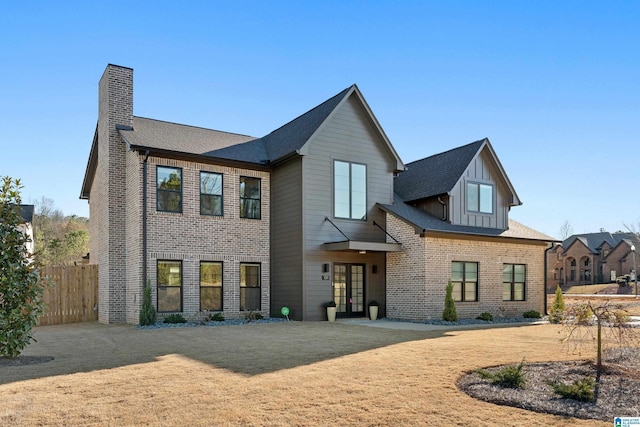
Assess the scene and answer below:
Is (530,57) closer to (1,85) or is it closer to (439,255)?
(439,255)

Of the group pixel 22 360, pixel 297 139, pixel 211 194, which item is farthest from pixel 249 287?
pixel 22 360

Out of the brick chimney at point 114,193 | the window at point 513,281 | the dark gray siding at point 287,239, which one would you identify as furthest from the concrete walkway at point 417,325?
the brick chimney at point 114,193

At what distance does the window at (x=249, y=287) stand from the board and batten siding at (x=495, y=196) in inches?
319

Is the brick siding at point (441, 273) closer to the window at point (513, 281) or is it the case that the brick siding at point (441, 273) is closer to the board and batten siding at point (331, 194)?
the window at point (513, 281)

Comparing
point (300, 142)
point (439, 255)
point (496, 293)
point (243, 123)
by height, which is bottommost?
point (496, 293)

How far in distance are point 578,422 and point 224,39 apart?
53.3 feet

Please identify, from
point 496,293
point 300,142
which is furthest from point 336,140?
point 496,293

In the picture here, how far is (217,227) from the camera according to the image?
729 inches

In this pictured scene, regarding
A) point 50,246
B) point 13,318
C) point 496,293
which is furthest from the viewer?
point 50,246

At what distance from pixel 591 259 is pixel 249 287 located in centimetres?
6079

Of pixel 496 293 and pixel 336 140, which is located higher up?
pixel 336 140

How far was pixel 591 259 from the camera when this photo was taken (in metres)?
66.6

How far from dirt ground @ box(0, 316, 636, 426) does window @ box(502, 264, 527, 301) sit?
8400 millimetres

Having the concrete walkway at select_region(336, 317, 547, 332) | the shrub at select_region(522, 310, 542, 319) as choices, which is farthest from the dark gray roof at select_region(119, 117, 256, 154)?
the shrub at select_region(522, 310, 542, 319)
